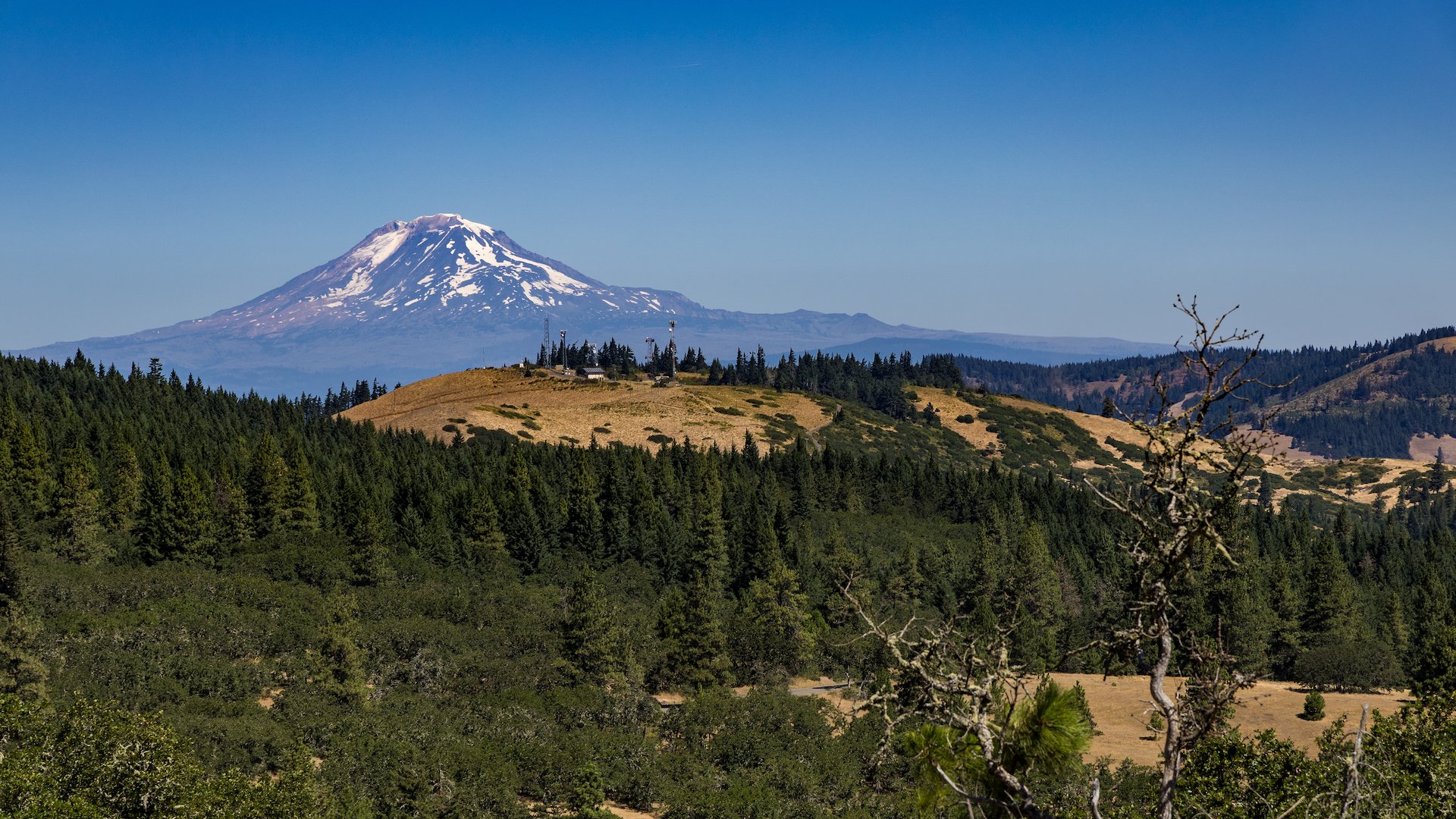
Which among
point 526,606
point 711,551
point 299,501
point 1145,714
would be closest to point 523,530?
point 711,551

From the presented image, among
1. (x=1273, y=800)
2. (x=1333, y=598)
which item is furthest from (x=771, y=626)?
(x=1273, y=800)

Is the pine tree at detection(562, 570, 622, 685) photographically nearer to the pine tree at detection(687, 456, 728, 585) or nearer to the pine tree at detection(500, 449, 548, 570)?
the pine tree at detection(687, 456, 728, 585)

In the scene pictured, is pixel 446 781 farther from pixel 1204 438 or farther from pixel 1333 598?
pixel 1333 598

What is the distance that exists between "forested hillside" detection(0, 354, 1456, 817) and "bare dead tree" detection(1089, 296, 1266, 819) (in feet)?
1.89

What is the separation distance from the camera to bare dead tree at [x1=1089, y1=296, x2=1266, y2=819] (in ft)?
30.0

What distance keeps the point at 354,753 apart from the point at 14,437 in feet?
327

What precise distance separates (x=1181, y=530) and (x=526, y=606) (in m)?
85.6

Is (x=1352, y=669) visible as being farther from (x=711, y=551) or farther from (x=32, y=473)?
(x=32, y=473)

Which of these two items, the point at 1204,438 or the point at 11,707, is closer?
the point at 1204,438

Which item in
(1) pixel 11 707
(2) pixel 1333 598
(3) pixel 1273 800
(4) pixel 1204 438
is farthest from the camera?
(2) pixel 1333 598

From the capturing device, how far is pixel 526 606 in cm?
9056

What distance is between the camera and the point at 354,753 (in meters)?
45.8

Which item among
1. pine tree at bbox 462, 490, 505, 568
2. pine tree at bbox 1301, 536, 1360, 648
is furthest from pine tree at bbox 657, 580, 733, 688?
pine tree at bbox 1301, 536, 1360, 648

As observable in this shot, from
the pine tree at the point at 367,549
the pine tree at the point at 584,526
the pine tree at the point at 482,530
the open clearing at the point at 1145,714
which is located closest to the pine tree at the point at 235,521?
the pine tree at the point at 367,549
